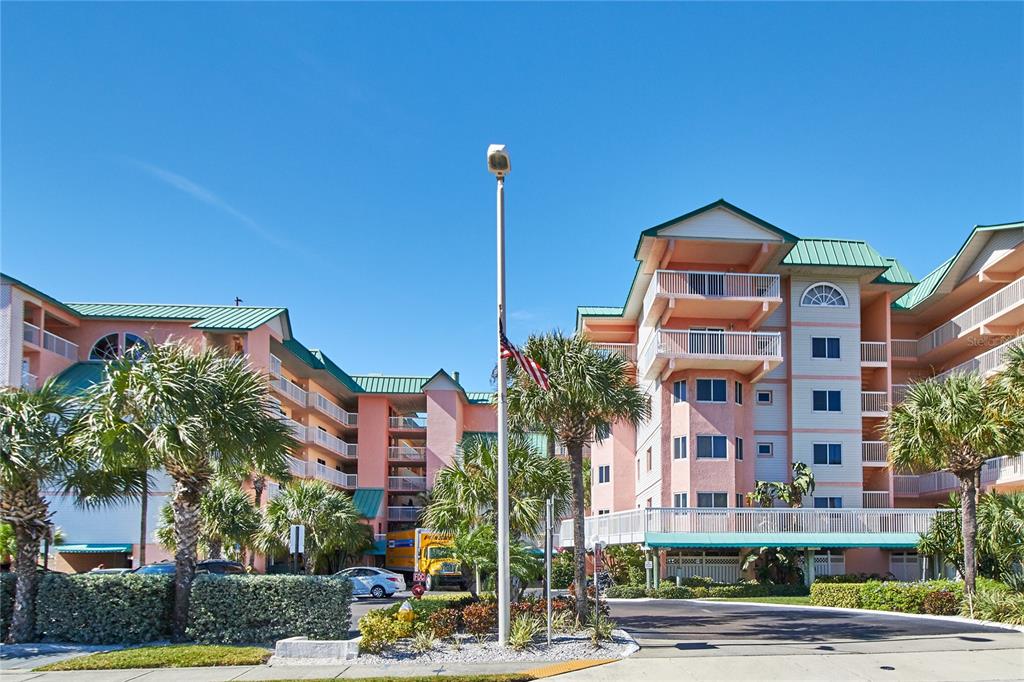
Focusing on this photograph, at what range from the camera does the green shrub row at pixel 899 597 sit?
25062 mm

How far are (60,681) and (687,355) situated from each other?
1104 inches

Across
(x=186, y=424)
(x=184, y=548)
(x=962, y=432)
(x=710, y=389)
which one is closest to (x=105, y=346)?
(x=184, y=548)

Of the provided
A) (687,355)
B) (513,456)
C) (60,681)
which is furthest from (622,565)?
(60,681)

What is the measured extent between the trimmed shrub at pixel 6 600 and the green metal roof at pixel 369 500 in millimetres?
33981

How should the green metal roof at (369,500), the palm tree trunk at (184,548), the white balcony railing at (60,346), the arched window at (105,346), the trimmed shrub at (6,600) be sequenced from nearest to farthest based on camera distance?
the palm tree trunk at (184,548), the trimmed shrub at (6,600), the white balcony railing at (60,346), the arched window at (105,346), the green metal roof at (369,500)

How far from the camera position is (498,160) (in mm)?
17297

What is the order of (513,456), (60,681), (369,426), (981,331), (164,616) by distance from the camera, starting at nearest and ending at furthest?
(60,681)
(164,616)
(513,456)
(981,331)
(369,426)

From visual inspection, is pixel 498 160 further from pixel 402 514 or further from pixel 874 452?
pixel 402 514

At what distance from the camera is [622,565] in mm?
36938

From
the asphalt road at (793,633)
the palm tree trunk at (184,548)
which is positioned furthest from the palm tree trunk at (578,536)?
the palm tree trunk at (184,548)

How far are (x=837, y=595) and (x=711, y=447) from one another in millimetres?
10836

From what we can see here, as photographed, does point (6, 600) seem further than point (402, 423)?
No

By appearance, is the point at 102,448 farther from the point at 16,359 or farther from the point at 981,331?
the point at 981,331

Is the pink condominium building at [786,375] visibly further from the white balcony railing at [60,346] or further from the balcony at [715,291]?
the white balcony railing at [60,346]
